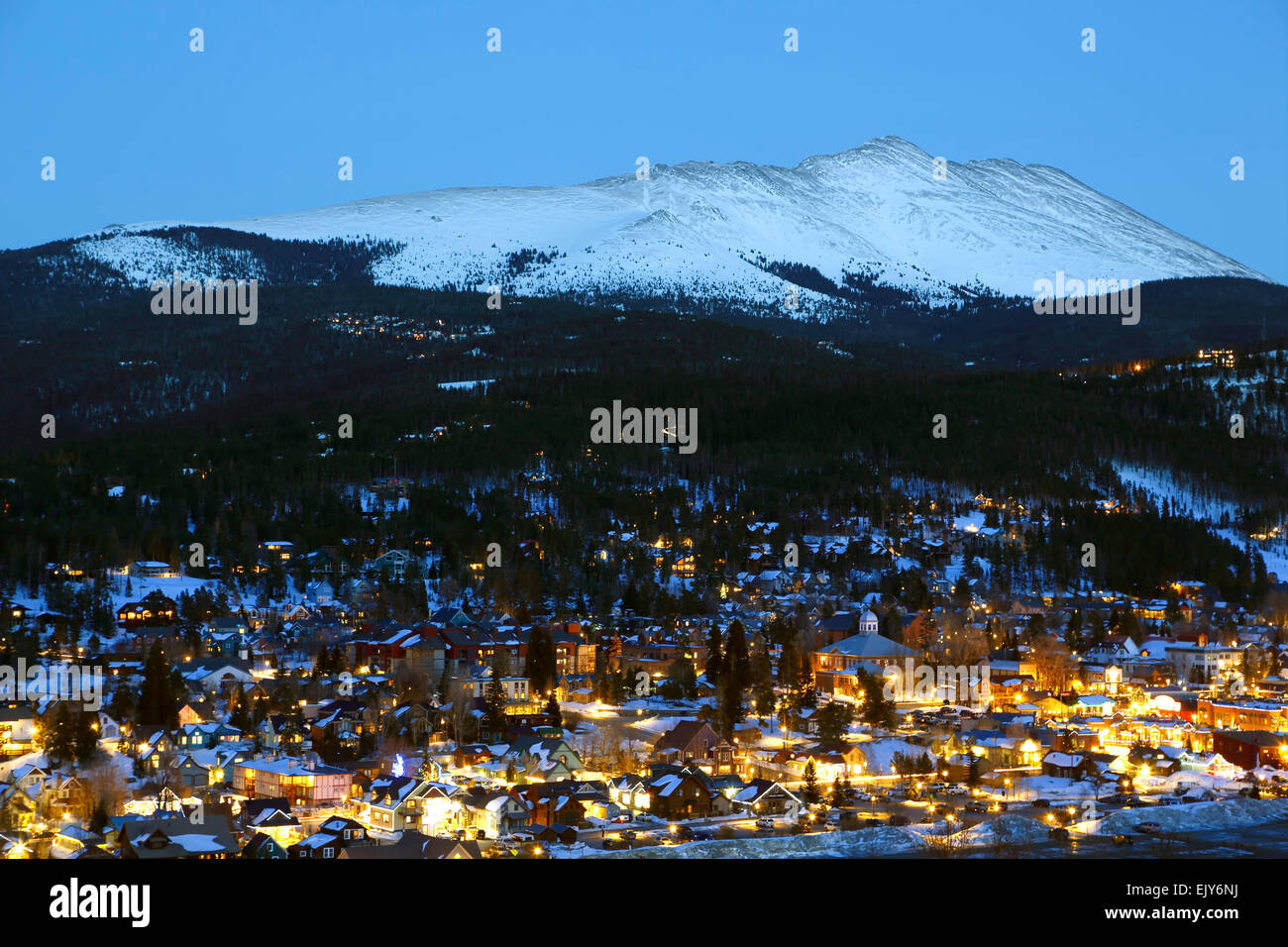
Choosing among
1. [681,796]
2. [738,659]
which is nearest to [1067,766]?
[681,796]

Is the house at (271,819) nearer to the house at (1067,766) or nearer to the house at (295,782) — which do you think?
the house at (295,782)

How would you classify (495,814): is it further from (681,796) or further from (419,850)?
(681,796)

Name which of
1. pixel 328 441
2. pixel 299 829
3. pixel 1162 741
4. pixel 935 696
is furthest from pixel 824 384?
pixel 299 829

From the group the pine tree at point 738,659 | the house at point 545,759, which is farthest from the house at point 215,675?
the pine tree at point 738,659

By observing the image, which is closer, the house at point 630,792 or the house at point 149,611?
the house at point 630,792

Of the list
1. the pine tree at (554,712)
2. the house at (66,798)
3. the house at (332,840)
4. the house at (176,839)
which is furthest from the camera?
the pine tree at (554,712)

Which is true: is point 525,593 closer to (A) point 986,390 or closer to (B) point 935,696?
(B) point 935,696

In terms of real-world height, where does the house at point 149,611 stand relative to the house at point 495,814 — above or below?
above
